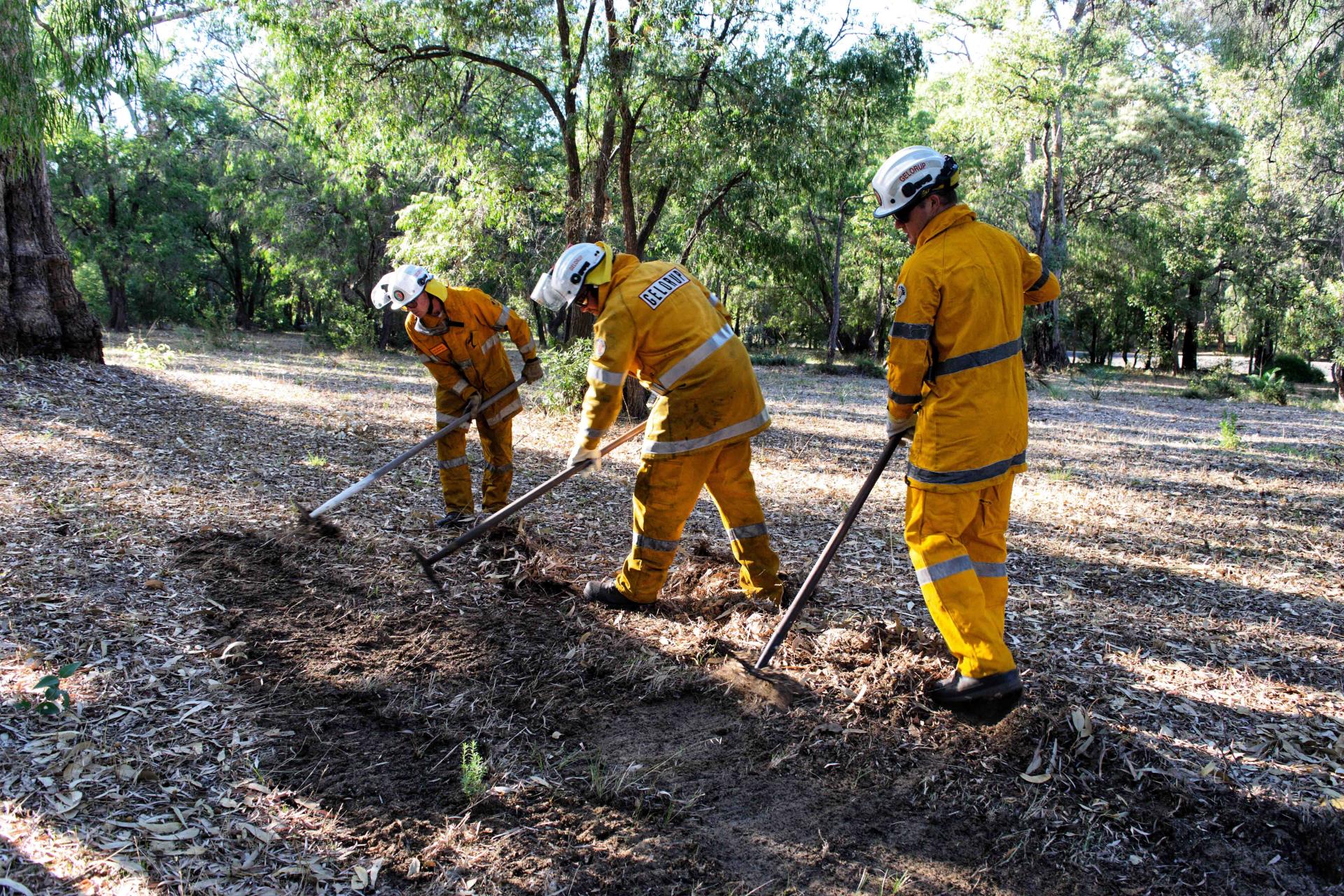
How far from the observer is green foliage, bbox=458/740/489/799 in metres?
2.92

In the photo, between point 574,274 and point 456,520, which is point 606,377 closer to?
point 574,274

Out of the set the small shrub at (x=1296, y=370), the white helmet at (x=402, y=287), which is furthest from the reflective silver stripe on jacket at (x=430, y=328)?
the small shrub at (x=1296, y=370)

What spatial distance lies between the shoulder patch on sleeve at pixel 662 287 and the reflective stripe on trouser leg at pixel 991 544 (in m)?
1.76

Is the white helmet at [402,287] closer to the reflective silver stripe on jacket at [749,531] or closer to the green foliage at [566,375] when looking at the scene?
the reflective silver stripe on jacket at [749,531]

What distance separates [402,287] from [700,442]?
7.67ft

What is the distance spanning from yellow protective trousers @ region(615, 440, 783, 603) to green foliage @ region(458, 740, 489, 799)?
4.70ft

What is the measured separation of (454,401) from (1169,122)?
2504 centimetres

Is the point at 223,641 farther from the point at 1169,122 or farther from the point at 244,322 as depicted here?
the point at 244,322

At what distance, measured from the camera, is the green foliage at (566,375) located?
32.8 ft

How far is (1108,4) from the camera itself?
748 inches

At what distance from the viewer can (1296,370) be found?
2650 centimetres

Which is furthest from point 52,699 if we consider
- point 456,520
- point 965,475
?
point 965,475

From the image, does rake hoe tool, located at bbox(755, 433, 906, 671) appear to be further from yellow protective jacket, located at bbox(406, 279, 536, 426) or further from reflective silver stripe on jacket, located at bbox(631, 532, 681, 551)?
yellow protective jacket, located at bbox(406, 279, 536, 426)

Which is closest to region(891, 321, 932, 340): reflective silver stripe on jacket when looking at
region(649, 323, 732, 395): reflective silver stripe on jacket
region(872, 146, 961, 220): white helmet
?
region(872, 146, 961, 220): white helmet
